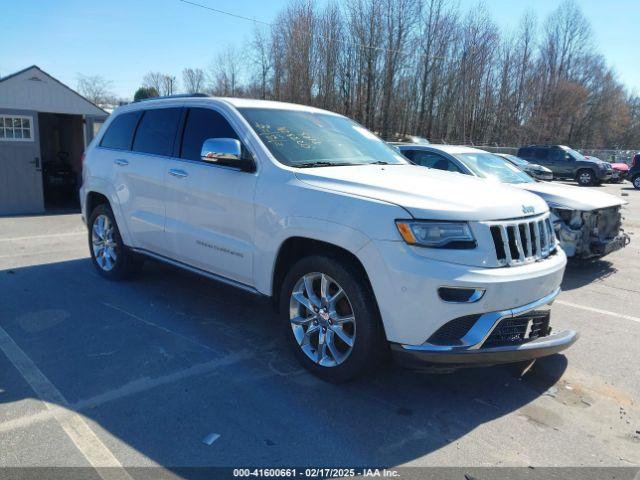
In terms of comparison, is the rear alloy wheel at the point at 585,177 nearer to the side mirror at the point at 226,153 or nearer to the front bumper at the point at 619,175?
the front bumper at the point at 619,175

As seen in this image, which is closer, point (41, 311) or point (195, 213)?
point (195, 213)

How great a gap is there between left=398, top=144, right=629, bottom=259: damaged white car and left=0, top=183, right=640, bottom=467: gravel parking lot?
162 centimetres

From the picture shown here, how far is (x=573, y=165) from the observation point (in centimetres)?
2623

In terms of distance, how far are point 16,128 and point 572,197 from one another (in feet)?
39.5

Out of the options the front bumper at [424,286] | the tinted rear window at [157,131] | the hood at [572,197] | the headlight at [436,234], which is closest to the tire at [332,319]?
the front bumper at [424,286]

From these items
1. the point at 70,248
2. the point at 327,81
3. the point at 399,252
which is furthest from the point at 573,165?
the point at 399,252

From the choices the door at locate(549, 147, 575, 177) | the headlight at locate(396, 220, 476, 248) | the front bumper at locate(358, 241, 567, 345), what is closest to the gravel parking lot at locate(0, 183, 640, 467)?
the front bumper at locate(358, 241, 567, 345)

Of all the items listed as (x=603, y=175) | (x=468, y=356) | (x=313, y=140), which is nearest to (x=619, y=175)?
(x=603, y=175)

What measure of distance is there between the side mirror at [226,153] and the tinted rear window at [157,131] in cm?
111

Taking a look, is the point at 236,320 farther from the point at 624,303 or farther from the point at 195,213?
the point at 624,303

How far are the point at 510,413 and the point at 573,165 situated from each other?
85.0 ft

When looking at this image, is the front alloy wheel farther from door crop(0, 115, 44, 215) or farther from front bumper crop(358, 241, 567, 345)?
door crop(0, 115, 44, 215)

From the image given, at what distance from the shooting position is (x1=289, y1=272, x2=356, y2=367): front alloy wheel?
11.9 feet

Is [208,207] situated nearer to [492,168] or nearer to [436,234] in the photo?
[436,234]
